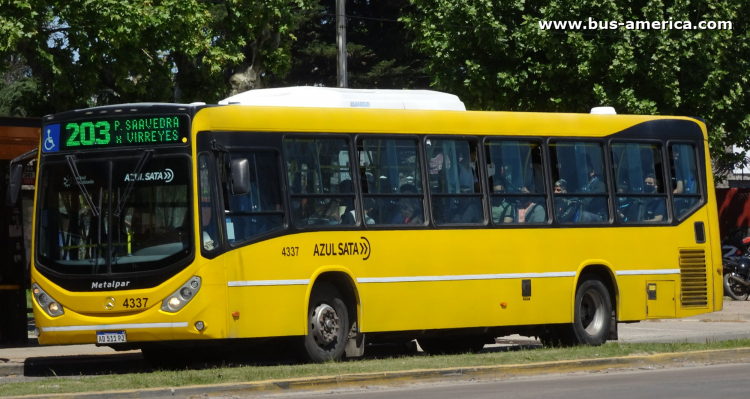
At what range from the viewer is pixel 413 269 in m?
14.8

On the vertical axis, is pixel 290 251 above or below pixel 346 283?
above

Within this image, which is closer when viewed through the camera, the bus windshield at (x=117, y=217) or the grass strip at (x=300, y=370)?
the grass strip at (x=300, y=370)

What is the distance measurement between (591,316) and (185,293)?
636cm

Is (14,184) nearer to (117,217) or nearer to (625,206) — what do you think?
(117,217)

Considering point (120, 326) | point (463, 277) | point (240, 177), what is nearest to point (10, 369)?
point (120, 326)

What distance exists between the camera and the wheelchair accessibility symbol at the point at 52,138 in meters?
13.8

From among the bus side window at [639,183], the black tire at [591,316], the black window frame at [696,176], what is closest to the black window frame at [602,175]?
the bus side window at [639,183]

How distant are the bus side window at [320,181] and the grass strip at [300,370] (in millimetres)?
1691

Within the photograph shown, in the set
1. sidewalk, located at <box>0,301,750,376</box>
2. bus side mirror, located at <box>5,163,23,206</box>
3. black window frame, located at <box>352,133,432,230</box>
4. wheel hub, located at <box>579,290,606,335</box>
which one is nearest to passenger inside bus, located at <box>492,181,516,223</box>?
black window frame, located at <box>352,133,432,230</box>

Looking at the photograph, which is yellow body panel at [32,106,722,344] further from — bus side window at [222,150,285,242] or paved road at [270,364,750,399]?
paved road at [270,364,750,399]

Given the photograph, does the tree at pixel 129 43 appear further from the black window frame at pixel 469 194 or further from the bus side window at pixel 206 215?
the bus side window at pixel 206 215

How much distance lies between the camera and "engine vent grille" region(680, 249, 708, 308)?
1741cm

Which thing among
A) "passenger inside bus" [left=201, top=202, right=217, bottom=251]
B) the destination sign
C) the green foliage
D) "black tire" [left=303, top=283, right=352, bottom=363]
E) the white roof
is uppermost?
the green foliage

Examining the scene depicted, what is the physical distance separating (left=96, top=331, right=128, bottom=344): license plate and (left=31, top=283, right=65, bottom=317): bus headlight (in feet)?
1.78
